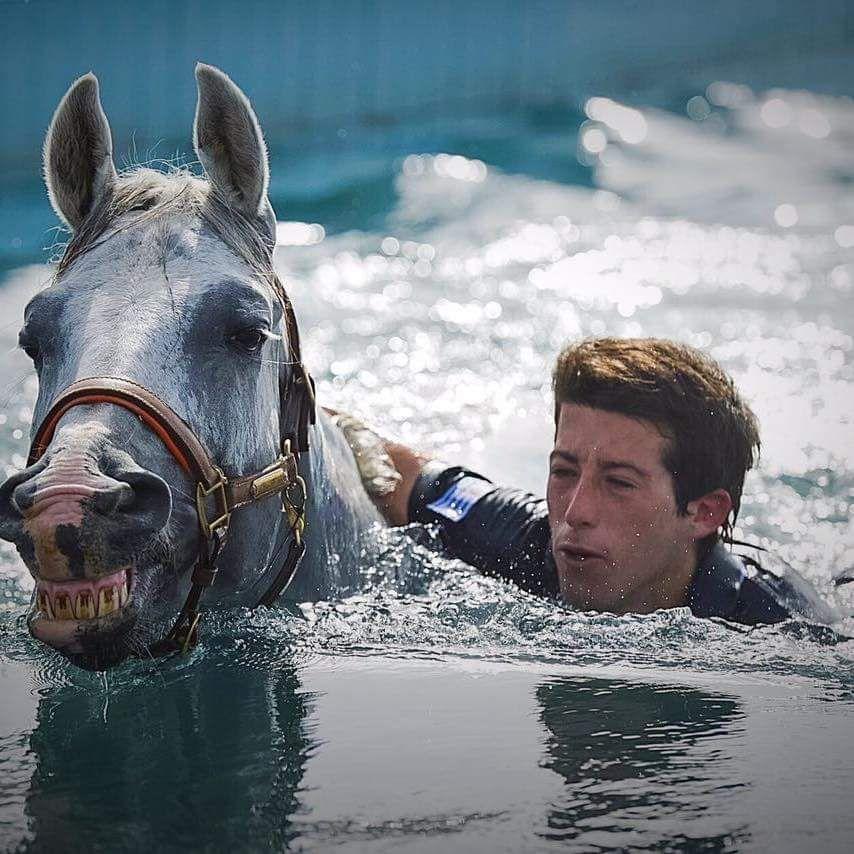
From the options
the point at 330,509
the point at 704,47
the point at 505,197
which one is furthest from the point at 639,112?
the point at 330,509

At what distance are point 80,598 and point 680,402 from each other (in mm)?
1996

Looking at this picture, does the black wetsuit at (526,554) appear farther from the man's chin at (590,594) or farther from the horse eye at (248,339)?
the horse eye at (248,339)

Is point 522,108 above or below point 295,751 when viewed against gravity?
above

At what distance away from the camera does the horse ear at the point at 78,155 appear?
2.42 m

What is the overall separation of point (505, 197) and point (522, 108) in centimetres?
87

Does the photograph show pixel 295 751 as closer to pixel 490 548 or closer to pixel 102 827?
pixel 102 827

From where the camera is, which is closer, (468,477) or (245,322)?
(245,322)

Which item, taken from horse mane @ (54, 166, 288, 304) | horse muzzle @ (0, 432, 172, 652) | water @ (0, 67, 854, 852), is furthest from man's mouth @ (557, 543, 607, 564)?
horse muzzle @ (0, 432, 172, 652)

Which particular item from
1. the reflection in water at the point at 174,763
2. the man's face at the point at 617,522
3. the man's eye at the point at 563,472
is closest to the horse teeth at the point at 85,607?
the reflection in water at the point at 174,763

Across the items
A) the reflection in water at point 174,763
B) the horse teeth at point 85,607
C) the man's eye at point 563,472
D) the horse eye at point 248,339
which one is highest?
the horse eye at point 248,339

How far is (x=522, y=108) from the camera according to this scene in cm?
820

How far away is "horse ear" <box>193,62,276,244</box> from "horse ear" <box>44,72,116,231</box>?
0.67 feet

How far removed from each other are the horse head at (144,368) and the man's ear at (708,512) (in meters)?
1.33

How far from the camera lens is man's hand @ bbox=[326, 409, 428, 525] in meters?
3.25
